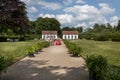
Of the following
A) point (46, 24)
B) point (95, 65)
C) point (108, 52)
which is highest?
point (46, 24)

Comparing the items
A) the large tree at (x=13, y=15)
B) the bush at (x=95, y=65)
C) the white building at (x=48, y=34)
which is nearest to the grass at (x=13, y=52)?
the large tree at (x=13, y=15)

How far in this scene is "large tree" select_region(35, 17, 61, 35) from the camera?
12638 centimetres

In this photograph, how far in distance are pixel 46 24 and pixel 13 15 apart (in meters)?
115

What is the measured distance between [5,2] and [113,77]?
9.16 metres

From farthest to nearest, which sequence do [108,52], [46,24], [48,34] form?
[46,24], [48,34], [108,52]

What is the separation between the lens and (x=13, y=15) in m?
15.1

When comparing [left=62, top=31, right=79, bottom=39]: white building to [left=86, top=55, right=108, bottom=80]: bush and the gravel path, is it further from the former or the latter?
[left=86, top=55, right=108, bottom=80]: bush

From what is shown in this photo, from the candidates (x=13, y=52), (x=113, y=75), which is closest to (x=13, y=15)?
(x=113, y=75)

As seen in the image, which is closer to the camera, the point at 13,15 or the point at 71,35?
the point at 13,15

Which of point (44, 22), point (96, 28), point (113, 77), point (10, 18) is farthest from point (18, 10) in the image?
point (96, 28)

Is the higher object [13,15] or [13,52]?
[13,15]

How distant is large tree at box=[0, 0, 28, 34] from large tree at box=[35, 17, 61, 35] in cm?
10899

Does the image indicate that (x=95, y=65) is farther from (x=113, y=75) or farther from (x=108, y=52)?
(x=108, y=52)

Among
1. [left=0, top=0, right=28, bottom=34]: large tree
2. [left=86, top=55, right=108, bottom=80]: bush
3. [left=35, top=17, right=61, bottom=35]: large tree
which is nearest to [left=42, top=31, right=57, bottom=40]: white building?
[left=35, top=17, right=61, bottom=35]: large tree
